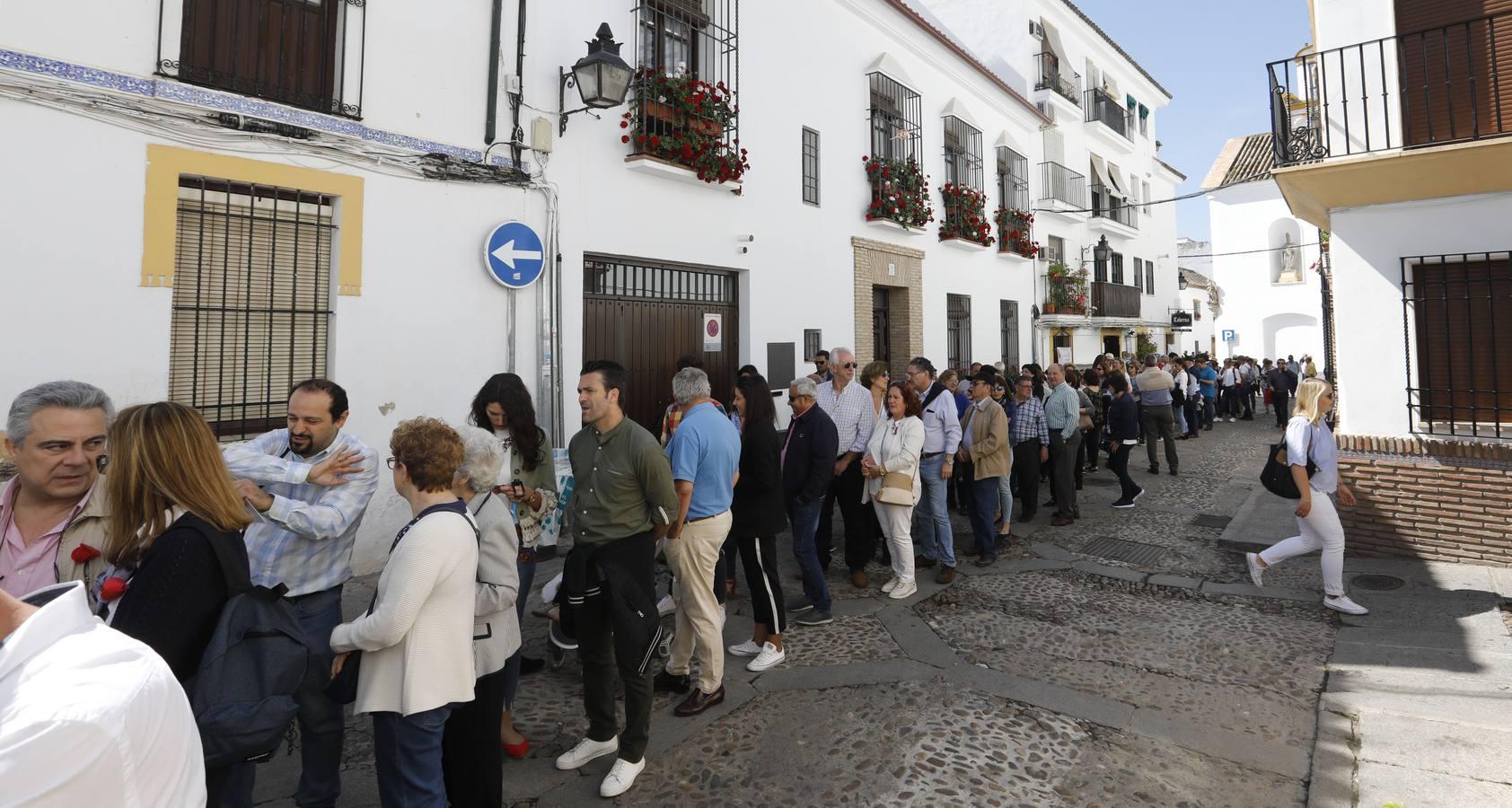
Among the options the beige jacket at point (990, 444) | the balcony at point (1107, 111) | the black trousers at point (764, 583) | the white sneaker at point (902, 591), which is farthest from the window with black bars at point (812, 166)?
the balcony at point (1107, 111)

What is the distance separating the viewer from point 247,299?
5496mm

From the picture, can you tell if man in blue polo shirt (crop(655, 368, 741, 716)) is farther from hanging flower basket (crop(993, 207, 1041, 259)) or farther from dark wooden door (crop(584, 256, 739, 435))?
hanging flower basket (crop(993, 207, 1041, 259))

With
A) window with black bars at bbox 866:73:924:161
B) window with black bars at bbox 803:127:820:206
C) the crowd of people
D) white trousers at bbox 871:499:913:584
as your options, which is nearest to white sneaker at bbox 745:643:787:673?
the crowd of people

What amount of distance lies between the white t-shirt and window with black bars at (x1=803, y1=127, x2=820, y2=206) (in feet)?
31.8

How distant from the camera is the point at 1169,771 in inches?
128

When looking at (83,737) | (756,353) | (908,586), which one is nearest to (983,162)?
(756,353)

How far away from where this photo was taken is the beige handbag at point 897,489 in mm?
5496

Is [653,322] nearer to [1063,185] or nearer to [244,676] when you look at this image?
[244,676]

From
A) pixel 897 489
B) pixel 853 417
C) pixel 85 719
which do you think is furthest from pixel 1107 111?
pixel 85 719

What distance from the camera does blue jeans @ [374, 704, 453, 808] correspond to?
2465 millimetres

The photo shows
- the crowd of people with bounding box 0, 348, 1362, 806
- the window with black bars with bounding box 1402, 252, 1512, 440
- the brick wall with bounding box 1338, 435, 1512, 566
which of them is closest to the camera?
the crowd of people with bounding box 0, 348, 1362, 806

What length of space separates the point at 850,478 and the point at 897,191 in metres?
6.54

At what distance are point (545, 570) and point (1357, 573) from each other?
6.56 m

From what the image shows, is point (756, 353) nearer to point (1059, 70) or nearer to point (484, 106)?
point (484, 106)
